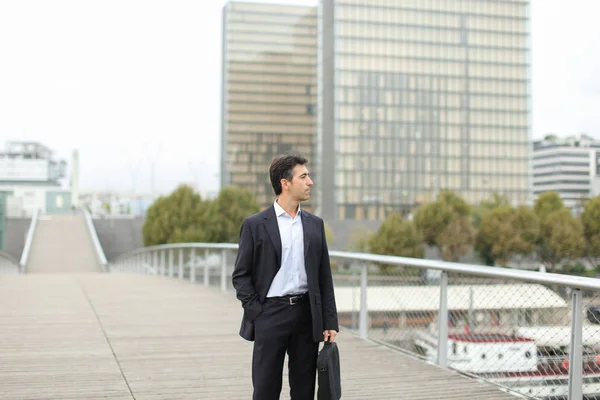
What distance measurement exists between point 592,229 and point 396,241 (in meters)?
15.2

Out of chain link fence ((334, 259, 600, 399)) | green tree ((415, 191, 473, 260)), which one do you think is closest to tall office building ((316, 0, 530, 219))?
green tree ((415, 191, 473, 260))

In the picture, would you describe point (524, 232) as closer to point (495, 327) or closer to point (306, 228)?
point (495, 327)

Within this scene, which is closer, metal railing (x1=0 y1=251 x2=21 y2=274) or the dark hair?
the dark hair

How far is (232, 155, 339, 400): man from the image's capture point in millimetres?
3637

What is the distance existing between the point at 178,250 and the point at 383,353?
10760 millimetres

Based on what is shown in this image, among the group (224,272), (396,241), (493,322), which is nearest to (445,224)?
(396,241)

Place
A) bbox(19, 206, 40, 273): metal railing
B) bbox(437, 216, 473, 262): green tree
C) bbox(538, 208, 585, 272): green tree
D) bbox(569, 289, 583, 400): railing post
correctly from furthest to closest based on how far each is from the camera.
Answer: bbox(437, 216, 473, 262): green tree
bbox(538, 208, 585, 272): green tree
bbox(19, 206, 40, 273): metal railing
bbox(569, 289, 583, 400): railing post

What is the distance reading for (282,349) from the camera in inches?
145

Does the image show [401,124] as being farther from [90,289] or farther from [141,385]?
[141,385]

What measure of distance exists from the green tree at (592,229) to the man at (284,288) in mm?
53585

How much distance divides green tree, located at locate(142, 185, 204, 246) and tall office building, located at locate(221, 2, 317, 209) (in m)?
50.7

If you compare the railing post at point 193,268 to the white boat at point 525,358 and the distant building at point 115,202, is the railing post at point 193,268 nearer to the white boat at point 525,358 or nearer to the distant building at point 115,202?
→ the white boat at point 525,358

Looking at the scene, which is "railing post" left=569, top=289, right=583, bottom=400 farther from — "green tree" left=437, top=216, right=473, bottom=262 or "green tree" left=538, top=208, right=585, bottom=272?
"green tree" left=437, top=216, right=473, bottom=262

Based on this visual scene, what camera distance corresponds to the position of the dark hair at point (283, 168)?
371cm
